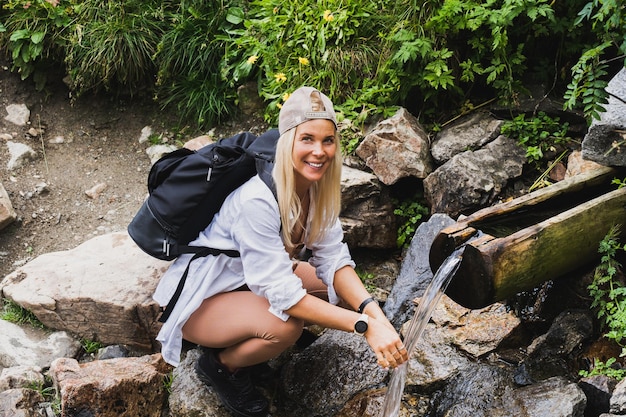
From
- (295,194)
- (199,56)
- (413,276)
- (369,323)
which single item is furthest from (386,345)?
(199,56)

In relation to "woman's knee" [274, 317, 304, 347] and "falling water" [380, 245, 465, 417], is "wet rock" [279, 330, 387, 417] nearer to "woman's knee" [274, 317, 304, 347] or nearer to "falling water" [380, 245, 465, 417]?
"falling water" [380, 245, 465, 417]

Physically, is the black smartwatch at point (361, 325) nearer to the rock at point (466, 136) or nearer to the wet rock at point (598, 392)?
the wet rock at point (598, 392)

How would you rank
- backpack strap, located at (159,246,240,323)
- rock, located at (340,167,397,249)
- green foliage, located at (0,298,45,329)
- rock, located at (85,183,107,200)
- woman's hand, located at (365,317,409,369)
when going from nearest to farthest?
woman's hand, located at (365,317,409,369), backpack strap, located at (159,246,240,323), green foliage, located at (0,298,45,329), rock, located at (340,167,397,249), rock, located at (85,183,107,200)

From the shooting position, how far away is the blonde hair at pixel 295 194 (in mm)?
3002

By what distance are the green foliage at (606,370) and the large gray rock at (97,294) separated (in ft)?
7.88

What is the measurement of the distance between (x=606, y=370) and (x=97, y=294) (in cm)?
287

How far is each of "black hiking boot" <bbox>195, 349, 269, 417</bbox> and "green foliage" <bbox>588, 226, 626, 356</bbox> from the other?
1.77m

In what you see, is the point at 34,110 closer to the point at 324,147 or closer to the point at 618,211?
the point at 324,147

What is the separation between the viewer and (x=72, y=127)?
20.8 feet

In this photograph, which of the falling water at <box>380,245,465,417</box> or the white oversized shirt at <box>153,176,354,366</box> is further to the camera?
the falling water at <box>380,245,465,417</box>

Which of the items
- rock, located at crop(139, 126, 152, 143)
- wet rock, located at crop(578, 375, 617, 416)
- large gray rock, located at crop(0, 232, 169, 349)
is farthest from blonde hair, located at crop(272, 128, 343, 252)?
rock, located at crop(139, 126, 152, 143)

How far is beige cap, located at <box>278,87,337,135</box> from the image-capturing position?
2961mm

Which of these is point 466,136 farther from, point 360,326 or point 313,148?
point 360,326

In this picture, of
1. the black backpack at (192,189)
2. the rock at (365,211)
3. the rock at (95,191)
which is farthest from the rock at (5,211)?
the rock at (365,211)
